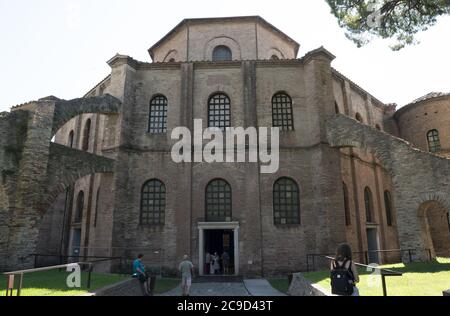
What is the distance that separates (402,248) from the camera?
49.5 ft

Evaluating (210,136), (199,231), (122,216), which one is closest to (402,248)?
(199,231)

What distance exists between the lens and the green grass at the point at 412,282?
802 cm

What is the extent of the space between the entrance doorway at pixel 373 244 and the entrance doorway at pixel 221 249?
821 centimetres

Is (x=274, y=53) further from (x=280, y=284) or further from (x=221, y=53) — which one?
(x=280, y=284)

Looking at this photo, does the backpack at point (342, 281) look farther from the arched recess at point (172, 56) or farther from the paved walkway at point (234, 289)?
the arched recess at point (172, 56)

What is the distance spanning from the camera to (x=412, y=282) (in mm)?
9555

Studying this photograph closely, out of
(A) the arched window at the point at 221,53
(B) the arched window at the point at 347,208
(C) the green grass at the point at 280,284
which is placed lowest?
(C) the green grass at the point at 280,284

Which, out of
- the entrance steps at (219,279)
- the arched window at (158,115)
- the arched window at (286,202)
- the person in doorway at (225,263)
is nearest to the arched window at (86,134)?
the arched window at (158,115)

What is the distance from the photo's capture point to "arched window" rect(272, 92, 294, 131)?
18.2 metres

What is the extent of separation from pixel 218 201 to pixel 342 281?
12.1 m

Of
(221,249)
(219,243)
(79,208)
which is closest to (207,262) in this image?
(219,243)

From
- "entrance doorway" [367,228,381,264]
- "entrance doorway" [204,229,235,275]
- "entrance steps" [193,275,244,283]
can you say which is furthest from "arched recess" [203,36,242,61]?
"entrance doorway" [367,228,381,264]
